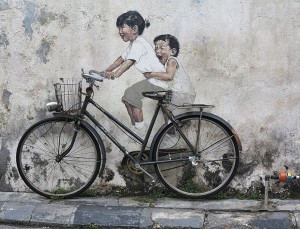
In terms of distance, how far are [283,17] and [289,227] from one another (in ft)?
8.29

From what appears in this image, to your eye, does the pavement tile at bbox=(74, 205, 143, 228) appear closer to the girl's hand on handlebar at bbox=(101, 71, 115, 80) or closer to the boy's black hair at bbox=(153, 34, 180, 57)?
the girl's hand on handlebar at bbox=(101, 71, 115, 80)

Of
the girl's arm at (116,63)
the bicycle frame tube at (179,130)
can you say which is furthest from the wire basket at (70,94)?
the bicycle frame tube at (179,130)

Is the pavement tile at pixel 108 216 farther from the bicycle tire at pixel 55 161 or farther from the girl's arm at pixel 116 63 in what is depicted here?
the girl's arm at pixel 116 63

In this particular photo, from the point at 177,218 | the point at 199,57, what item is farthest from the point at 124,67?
the point at 177,218

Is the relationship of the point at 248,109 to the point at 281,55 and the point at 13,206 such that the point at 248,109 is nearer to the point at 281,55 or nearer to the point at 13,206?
the point at 281,55

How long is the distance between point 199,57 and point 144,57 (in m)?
0.71

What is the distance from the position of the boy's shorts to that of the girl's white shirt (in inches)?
2.3

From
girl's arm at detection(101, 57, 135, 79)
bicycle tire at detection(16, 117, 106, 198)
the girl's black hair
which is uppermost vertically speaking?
the girl's black hair

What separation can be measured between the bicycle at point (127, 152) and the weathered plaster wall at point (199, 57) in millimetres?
193

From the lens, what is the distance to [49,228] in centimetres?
639

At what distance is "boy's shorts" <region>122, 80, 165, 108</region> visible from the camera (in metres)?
6.96

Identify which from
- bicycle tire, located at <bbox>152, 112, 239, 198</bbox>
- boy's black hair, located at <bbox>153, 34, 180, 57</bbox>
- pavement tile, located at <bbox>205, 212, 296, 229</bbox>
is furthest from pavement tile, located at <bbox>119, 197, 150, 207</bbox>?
boy's black hair, located at <bbox>153, 34, 180, 57</bbox>

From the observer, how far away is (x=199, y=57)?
6.80m

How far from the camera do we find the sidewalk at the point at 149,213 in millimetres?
6262
